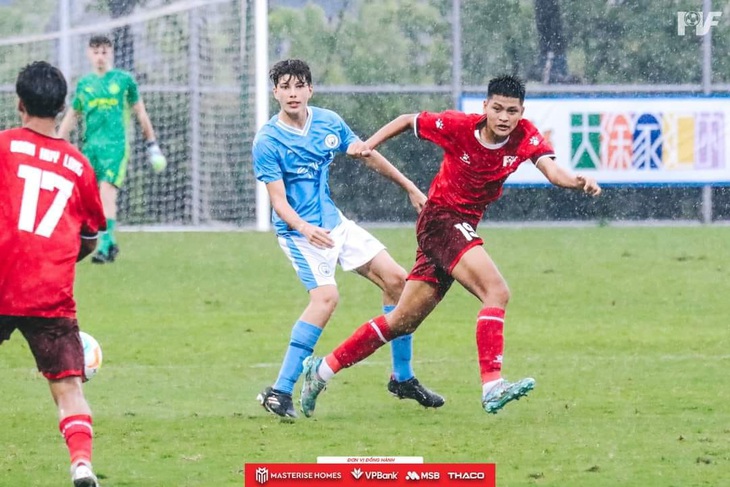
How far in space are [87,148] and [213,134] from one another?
4.89 metres

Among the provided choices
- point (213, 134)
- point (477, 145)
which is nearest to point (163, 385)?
point (477, 145)

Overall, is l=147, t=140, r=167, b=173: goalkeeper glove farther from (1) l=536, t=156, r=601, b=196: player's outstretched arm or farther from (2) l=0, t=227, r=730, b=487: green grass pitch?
(1) l=536, t=156, r=601, b=196: player's outstretched arm

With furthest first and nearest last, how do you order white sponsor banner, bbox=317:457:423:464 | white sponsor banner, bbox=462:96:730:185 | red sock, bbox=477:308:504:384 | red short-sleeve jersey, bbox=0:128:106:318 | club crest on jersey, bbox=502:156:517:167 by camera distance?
white sponsor banner, bbox=462:96:730:185 → club crest on jersey, bbox=502:156:517:167 → red sock, bbox=477:308:504:384 → red short-sleeve jersey, bbox=0:128:106:318 → white sponsor banner, bbox=317:457:423:464

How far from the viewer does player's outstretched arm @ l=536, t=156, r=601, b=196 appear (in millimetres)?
6992

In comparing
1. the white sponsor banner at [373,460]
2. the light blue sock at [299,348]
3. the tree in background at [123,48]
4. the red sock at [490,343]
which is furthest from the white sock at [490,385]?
the tree in background at [123,48]

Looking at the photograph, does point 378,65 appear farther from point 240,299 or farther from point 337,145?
point 337,145

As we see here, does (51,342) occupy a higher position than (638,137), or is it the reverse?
(638,137)

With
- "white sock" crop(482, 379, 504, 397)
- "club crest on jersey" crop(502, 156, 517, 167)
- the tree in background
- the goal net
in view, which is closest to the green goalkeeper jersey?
the goal net

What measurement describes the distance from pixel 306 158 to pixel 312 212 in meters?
0.28

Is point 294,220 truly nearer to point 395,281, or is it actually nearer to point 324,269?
point 324,269

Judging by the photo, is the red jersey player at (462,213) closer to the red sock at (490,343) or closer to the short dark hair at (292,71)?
the red sock at (490,343)

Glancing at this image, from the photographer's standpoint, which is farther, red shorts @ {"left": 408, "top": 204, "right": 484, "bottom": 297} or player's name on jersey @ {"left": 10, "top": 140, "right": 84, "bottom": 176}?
red shorts @ {"left": 408, "top": 204, "right": 484, "bottom": 297}

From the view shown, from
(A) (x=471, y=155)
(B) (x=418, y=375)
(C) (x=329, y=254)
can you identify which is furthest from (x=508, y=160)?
(B) (x=418, y=375)

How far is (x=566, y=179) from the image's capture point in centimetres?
717
